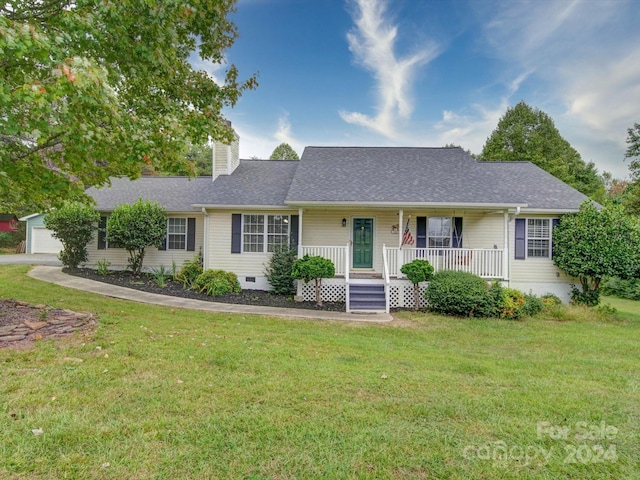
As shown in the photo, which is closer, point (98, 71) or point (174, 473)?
point (174, 473)

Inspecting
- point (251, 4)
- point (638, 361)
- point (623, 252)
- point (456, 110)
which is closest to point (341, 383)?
point (638, 361)

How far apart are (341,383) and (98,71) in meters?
4.88

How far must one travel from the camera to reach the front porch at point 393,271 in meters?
9.45

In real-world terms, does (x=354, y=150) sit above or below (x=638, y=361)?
above

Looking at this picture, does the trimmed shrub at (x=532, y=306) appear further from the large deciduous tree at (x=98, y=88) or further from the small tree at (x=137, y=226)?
the small tree at (x=137, y=226)

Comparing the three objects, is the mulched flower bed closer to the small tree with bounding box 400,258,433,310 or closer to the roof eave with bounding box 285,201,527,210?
the small tree with bounding box 400,258,433,310

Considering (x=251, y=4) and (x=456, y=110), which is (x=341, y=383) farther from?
(x=456, y=110)

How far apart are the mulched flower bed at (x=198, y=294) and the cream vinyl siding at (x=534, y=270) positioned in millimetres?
6517

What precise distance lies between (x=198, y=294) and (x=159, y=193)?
6.77 meters

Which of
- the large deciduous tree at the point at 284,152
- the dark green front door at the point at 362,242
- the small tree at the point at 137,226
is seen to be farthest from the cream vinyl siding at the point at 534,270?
the large deciduous tree at the point at 284,152

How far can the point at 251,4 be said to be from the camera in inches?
404

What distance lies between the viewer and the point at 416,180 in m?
11.4

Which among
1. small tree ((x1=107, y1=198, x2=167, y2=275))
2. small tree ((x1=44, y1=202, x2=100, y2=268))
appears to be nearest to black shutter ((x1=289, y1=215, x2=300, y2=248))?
small tree ((x1=107, y1=198, x2=167, y2=275))

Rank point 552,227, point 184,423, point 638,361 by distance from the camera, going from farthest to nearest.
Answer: point 552,227, point 638,361, point 184,423
